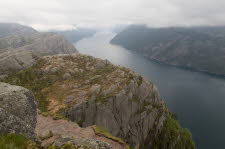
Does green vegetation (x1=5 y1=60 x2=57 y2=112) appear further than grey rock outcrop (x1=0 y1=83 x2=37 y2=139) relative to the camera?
Yes

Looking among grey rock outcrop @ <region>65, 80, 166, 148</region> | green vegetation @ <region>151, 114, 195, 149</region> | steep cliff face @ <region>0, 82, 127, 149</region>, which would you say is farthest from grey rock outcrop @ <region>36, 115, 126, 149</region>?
green vegetation @ <region>151, 114, 195, 149</region>

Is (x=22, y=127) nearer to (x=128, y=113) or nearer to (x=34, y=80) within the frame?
(x=128, y=113)

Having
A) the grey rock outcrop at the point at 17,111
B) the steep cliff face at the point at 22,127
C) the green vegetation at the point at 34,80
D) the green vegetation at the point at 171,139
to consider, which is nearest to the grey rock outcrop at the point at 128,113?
the green vegetation at the point at 171,139

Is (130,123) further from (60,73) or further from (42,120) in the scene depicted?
(42,120)

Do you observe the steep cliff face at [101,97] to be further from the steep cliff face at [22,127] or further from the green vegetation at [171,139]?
the steep cliff face at [22,127]

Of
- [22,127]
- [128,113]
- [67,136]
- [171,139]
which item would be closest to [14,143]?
[22,127]

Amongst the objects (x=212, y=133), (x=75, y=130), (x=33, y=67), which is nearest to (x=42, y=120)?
(x=75, y=130)

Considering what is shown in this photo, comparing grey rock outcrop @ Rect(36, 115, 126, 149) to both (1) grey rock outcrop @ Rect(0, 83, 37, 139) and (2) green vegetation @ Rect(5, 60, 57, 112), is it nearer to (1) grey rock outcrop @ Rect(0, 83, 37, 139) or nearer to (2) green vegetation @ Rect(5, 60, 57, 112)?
(1) grey rock outcrop @ Rect(0, 83, 37, 139)
